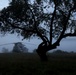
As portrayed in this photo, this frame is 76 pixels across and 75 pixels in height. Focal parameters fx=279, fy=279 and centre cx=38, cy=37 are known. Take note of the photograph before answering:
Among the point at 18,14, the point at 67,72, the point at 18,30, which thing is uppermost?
the point at 18,14

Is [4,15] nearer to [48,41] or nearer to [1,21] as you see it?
[1,21]

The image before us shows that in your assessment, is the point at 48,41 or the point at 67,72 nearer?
the point at 67,72

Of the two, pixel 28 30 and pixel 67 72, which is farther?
pixel 28 30

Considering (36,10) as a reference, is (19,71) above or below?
below

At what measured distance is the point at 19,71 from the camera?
828 inches

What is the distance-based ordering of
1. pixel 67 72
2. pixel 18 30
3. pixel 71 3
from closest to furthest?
1. pixel 67 72
2. pixel 71 3
3. pixel 18 30

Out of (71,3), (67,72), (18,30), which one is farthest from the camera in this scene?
(18,30)

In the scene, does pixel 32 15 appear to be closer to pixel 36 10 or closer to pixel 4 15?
pixel 36 10

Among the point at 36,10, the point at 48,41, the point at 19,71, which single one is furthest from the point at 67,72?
the point at 36,10

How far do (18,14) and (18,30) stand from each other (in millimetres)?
2762

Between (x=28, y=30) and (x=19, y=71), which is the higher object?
(x=28, y=30)

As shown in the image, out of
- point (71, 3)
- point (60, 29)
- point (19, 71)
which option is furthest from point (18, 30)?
point (19, 71)

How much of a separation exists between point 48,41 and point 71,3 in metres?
4.20

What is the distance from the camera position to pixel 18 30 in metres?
28.7
